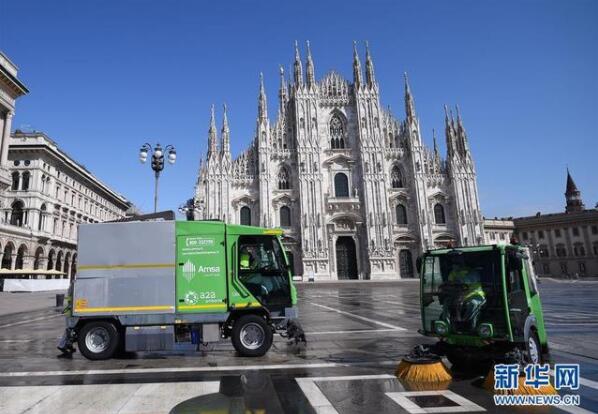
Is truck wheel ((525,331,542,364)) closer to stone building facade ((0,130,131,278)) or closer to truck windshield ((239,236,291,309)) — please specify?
truck windshield ((239,236,291,309))

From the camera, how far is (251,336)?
26.4 ft

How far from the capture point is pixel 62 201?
4578cm

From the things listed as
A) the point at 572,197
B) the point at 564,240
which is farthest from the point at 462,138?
the point at 572,197

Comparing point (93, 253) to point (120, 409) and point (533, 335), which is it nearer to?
point (120, 409)

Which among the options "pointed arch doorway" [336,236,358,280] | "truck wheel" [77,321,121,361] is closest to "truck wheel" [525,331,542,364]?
"truck wheel" [77,321,121,361]

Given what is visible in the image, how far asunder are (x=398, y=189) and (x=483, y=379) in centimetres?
3876

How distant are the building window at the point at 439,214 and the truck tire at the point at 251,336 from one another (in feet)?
129

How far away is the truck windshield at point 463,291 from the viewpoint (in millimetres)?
6027

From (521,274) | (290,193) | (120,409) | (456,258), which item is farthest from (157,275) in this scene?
(290,193)

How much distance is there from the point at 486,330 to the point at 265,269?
4.52m

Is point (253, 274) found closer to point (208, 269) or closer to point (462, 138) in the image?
point (208, 269)

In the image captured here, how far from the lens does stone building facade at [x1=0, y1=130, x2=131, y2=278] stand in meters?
37.2

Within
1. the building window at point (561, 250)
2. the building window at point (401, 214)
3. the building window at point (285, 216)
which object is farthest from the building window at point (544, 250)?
the building window at point (285, 216)

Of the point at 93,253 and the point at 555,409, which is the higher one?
the point at 93,253
